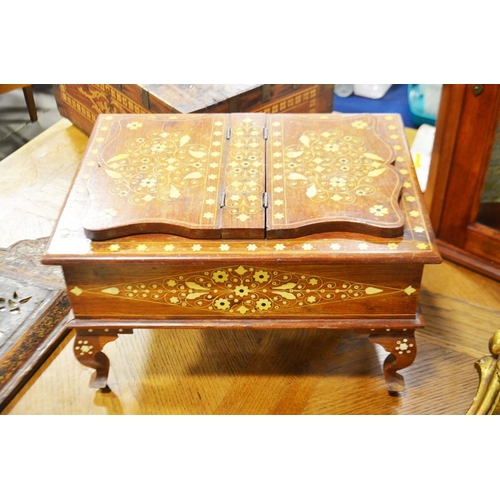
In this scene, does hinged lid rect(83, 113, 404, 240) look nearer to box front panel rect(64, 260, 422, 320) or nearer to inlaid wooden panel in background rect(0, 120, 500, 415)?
box front panel rect(64, 260, 422, 320)

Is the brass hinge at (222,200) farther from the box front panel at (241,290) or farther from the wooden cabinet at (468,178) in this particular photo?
the wooden cabinet at (468,178)

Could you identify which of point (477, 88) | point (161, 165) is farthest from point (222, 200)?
point (477, 88)

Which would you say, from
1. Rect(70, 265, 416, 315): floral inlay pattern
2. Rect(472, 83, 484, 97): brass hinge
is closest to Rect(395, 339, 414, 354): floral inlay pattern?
Rect(70, 265, 416, 315): floral inlay pattern

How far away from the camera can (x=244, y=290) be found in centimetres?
176

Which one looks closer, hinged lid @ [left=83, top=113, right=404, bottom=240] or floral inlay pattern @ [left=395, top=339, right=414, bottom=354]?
hinged lid @ [left=83, top=113, right=404, bottom=240]

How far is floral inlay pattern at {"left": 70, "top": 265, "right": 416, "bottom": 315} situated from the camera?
1726 mm

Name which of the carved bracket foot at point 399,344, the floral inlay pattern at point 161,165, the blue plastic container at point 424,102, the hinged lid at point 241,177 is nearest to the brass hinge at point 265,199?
the hinged lid at point 241,177

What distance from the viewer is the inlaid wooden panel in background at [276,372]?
205 cm

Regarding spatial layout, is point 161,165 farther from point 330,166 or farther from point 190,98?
point 190,98

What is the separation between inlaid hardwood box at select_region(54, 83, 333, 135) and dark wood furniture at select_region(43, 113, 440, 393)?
1.67ft

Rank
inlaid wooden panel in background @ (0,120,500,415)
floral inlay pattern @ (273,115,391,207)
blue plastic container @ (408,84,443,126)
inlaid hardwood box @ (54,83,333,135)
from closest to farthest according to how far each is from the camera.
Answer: floral inlay pattern @ (273,115,391,207) → inlaid wooden panel in background @ (0,120,500,415) → inlaid hardwood box @ (54,83,333,135) → blue plastic container @ (408,84,443,126)

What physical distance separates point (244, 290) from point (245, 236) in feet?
0.51

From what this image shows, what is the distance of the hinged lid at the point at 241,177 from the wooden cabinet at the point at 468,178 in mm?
403

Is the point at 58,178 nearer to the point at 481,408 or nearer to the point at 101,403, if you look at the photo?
the point at 101,403
